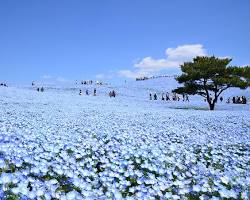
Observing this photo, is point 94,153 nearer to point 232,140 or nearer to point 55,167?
point 55,167

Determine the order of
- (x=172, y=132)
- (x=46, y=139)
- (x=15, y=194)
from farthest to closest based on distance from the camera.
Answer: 1. (x=172, y=132)
2. (x=46, y=139)
3. (x=15, y=194)

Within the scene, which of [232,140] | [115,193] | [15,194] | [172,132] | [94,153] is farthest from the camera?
[172,132]

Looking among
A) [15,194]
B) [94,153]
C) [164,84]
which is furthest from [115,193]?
[164,84]

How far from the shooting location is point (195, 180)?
5.88 m

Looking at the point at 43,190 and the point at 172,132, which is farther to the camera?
the point at 172,132

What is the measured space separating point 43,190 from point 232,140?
8007mm

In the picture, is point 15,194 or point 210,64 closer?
point 15,194

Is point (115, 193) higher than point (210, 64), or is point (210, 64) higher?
point (210, 64)

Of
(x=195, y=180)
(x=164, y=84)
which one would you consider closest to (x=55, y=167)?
(x=195, y=180)

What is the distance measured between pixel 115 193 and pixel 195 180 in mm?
1808

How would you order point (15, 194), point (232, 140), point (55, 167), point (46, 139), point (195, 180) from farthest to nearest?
point (232, 140) → point (46, 139) → point (195, 180) → point (55, 167) → point (15, 194)

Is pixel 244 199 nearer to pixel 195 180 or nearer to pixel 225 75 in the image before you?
pixel 195 180

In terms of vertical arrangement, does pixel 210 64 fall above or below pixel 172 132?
above

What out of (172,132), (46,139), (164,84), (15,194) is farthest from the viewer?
Answer: (164,84)
